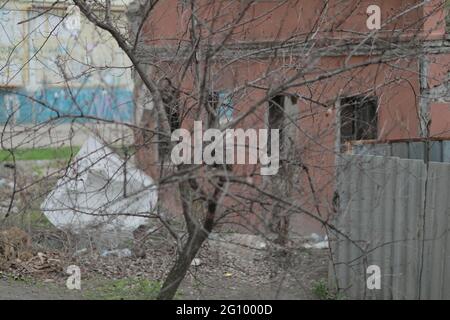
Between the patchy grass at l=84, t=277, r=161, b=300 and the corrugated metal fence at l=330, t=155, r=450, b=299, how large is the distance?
6.38 ft

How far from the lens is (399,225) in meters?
6.53

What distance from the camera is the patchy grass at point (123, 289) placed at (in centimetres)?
682

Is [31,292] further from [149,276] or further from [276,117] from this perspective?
[276,117]

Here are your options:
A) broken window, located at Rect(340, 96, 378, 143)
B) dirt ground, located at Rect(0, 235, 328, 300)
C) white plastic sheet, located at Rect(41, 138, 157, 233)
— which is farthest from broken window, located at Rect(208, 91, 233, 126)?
broken window, located at Rect(340, 96, 378, 143)

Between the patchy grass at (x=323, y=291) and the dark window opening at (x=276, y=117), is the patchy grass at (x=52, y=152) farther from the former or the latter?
the patchy grass at (x=323, y=291)

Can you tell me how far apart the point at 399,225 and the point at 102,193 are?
9.49ft

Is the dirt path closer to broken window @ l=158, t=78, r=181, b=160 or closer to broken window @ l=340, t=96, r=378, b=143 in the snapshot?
broken window @ l=158, t=78, r=181, b=160

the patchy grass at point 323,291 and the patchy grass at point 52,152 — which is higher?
the patchy grass at point 52,152

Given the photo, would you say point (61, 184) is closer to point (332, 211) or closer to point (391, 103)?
point (332, 211)

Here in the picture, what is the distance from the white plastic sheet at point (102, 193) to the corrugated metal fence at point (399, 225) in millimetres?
1861

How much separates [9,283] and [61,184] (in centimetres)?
264

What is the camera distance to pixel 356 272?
6.39 m

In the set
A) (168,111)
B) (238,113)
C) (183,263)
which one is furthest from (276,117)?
(183,263)

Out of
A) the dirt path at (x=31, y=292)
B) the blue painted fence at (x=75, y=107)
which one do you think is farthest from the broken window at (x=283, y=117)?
the dirt path at (x=31, y=292)
